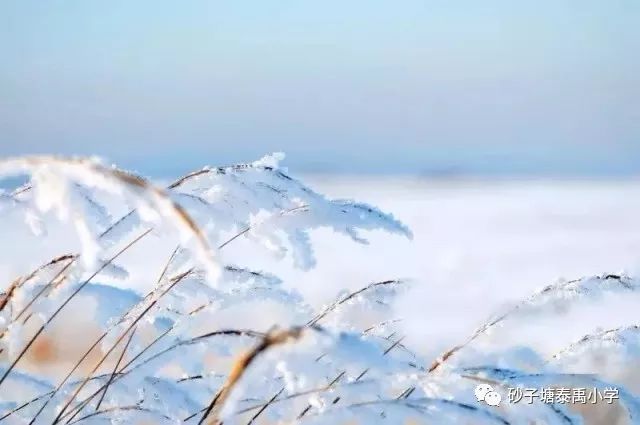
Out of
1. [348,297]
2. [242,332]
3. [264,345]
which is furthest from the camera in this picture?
[348,297]

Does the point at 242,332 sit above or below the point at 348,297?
above

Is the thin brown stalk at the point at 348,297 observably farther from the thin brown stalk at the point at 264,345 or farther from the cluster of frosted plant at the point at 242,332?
the thin brown stalk at the point at 264,345

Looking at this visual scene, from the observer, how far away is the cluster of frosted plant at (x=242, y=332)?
78 cm

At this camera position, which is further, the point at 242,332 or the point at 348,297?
the point at 348,297

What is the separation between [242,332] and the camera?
Result: 0.72 meters

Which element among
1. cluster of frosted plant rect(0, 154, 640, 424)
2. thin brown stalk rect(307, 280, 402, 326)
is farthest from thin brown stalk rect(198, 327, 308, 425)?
thin brown stalk rect(307, 280, 402, 326)

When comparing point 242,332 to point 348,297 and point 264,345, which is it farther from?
point 348,297

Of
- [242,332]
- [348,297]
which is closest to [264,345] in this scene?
[242,332]

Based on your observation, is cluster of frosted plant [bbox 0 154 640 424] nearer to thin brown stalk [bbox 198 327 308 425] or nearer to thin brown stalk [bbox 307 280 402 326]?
thin brown stalk [bbox 307 280 402 326]

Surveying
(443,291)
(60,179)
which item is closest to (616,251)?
(443,291)

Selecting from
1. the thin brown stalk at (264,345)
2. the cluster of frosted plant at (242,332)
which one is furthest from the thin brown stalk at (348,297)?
the thin brown stalk at (264,345)

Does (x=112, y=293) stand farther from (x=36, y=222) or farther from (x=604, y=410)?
(x=604, y=410)

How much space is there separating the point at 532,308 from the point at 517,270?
2.53 meters

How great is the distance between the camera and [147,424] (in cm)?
111
